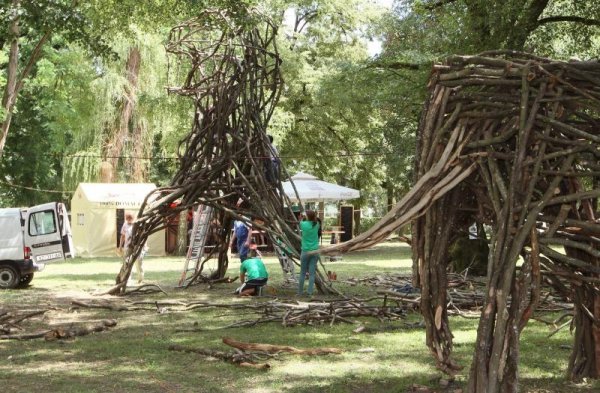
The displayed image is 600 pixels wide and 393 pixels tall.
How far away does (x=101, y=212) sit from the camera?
27656 mm

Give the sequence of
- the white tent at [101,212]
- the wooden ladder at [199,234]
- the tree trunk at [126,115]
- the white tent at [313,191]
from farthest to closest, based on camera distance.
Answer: the tree trunk at [126,115]
the white tent at [101,212]
the white tent at [313,191]
the wooden ladder at [199,234]

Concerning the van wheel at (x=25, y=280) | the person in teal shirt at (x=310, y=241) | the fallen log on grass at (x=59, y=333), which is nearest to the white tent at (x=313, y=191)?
the van wheel at (x=25, y=280)

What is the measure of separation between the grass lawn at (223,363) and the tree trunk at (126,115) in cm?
1582

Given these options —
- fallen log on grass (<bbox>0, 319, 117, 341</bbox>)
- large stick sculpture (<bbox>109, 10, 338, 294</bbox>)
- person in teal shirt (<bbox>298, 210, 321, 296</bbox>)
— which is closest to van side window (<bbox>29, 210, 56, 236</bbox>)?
large stick sculpture (<bbox>109, 10, 338, 294</bbox>)

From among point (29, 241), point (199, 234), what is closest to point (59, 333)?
point (199, 234)

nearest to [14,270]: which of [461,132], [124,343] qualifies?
[124,343]

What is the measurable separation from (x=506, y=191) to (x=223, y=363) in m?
3.92

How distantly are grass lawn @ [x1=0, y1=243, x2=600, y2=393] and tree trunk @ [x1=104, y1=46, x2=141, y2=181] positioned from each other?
1582 centimetres

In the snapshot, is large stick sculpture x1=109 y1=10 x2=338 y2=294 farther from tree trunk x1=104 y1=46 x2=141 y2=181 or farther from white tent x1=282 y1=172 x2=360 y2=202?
tree trunk x1=104 y1=46 x2=141 y2=181

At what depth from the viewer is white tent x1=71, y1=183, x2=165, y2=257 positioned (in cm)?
2669

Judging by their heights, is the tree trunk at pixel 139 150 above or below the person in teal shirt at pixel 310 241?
above

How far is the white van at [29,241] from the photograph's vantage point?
57.3ft

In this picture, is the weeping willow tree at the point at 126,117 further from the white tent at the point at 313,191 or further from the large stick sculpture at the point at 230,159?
the large stick sculpture at the point at 230,159

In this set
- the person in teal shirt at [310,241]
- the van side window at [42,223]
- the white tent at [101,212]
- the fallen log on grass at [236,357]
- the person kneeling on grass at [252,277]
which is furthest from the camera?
the white tent at [101,212]
